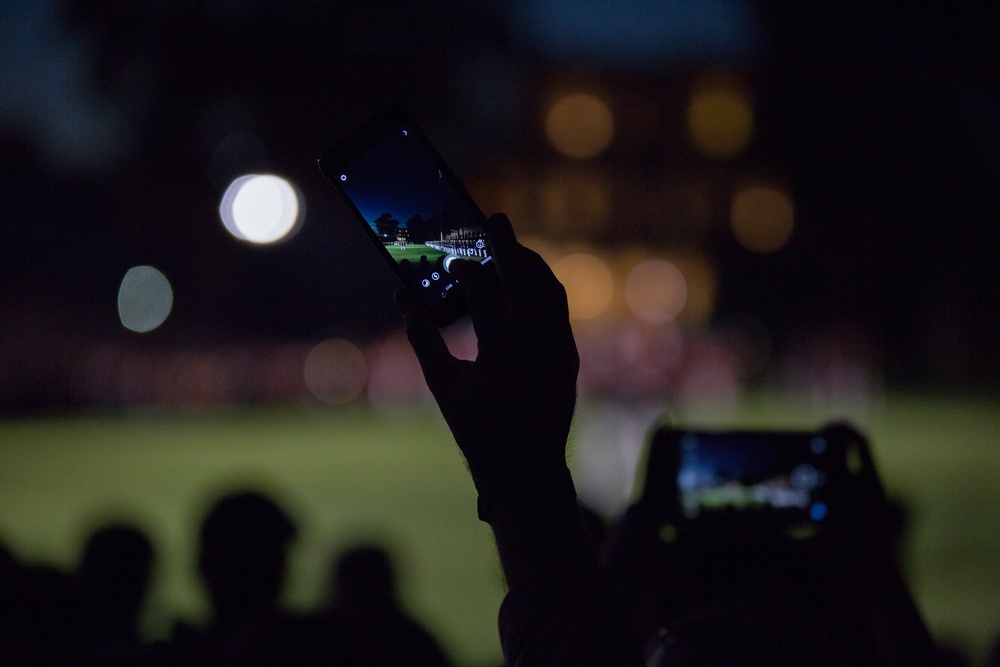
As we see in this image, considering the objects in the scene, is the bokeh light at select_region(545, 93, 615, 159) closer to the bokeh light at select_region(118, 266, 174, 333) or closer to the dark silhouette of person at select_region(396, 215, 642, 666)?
the bokeh light at select_region(118, 266, 174, 333)

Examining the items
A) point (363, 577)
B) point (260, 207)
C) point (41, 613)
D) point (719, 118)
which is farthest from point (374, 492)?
point (719, 118)

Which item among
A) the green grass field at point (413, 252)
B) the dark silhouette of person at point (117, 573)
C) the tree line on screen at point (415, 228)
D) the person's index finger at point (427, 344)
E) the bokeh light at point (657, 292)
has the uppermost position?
the tree line on screen at point (415, 228)

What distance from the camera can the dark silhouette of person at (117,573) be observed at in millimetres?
3684

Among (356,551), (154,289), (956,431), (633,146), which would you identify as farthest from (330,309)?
(356,551)

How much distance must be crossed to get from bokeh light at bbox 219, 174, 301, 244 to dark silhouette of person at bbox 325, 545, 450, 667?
27.9ft

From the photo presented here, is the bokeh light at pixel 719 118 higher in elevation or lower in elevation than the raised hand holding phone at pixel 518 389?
higher

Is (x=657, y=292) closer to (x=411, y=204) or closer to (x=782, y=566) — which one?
(x=782, y=566)

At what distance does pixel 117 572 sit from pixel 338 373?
142 ft

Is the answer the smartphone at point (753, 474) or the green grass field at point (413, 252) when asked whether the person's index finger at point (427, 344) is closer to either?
the green grass field at point (413, 252)

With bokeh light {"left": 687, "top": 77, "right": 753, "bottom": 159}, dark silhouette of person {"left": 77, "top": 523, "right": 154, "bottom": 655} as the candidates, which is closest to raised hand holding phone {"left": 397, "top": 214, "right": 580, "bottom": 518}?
dark silhouette of person {"left": 77, "top": 523, "right": 154, "bottom": 655}

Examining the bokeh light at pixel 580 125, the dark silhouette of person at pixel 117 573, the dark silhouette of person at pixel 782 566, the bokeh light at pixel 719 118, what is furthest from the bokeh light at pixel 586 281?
the dark silhouette of person at pixel 782 566

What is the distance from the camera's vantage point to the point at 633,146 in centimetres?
4416

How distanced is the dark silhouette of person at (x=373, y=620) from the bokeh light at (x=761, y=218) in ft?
129

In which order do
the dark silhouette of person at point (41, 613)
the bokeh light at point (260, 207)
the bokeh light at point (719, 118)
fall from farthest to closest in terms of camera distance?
the bokeh light at point (719, 118), the bokeh light at point (260, 207), the dark silhouette of person at point (41, 613)
